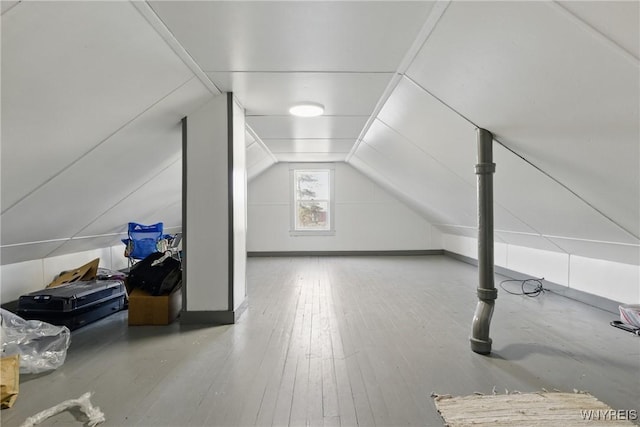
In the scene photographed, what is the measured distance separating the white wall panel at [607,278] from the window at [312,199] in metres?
4.82

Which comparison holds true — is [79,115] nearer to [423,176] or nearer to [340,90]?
[340,90]

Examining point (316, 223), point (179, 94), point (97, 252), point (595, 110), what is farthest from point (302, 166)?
point (595, 110)

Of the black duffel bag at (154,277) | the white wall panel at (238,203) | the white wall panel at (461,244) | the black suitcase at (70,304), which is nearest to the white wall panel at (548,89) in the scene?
the white wall panel at (238,203)

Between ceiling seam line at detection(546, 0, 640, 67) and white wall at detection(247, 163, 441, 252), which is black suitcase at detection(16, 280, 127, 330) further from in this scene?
white wall at detection(247, 163, 441, 252)

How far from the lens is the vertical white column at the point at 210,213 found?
3160 millimetres

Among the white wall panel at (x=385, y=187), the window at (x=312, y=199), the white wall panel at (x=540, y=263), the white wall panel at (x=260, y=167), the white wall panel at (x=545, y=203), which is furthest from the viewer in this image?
the window at (x=312, y=199)

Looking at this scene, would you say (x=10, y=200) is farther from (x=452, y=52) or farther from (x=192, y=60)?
(x=452, y=52)

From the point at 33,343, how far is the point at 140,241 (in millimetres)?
2200

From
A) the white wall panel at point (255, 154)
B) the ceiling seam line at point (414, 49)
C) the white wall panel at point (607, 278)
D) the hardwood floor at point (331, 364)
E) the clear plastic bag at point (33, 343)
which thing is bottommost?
the hardwood floor at point (331, 364)

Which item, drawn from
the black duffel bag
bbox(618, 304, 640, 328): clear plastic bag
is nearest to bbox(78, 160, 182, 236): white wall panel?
the black duffel bag

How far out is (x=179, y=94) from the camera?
109 inches

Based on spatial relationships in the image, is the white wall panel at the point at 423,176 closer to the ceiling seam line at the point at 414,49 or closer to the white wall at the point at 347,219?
Result: the ceiling seam line at the point at 414,49

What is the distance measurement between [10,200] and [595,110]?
142 inches

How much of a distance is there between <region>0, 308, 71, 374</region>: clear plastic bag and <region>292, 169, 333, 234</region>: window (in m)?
5.59
